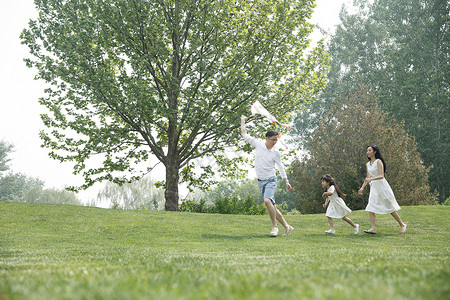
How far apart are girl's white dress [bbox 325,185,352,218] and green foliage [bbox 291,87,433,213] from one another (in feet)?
33.5

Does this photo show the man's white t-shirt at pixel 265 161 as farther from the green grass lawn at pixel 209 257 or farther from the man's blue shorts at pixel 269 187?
→ the green grass lawn at pixel 209 257

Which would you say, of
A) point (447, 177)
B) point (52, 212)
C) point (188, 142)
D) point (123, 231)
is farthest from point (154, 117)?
point (447, 177)

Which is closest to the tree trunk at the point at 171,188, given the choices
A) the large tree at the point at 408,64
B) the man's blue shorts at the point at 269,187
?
the man's blue shorts at the point at 269,187

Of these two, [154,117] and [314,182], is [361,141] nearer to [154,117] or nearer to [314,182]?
[314,182]

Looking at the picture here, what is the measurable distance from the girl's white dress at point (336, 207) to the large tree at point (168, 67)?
6.50 metres

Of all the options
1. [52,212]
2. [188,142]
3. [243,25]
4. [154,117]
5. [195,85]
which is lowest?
[52,212]

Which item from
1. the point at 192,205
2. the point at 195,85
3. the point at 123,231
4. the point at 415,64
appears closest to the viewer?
the point at 123,231

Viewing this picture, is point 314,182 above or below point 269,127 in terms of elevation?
below

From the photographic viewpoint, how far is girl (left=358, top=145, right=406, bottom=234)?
34.7ft

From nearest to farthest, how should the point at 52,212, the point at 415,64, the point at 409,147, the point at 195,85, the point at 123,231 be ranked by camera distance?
the point at 123,231 < the point at 52,212 < the point at 195,85 < the point at 409,147 < the point at 415,64

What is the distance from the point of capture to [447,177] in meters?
35.2

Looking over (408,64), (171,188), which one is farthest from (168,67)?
(408,64)

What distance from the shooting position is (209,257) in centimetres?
492

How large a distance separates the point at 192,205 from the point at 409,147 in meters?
17.2
